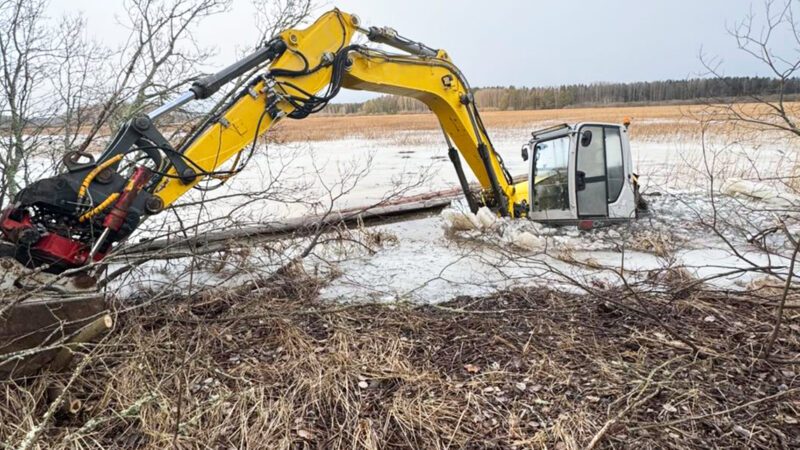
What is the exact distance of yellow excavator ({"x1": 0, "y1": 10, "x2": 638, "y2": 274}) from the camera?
11.5 ft

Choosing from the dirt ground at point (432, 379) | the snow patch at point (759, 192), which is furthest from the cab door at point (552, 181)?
the snow patch at point (759, 192)

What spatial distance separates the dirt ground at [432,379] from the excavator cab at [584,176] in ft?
10.7

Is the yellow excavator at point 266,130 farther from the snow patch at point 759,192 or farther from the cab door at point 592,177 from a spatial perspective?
the snow patch at point 759,192

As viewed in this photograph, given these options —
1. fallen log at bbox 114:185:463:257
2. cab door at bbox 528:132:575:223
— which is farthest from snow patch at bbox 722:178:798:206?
fallen log at bbox 114:185:463:257

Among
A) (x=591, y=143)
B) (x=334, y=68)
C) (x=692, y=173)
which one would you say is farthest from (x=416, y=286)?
(x=692, y=173)

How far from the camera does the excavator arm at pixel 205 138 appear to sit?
3465 millimetres

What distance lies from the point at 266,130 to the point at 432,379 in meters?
2.66

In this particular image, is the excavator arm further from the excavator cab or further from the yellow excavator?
the excavator cab

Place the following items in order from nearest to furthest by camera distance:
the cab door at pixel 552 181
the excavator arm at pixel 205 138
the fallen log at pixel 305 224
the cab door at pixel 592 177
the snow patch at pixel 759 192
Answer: the excavator arm at pixel 205 138
the fallen log at pixel 305 224
the cab door at pixel 592 177
the cab door at pixel 552 181
the snow patch at pixel 759 192

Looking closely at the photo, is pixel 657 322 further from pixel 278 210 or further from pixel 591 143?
pixel 278 210

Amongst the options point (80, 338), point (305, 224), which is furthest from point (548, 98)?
point (80, 338)

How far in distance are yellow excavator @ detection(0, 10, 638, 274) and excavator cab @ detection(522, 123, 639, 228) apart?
2cm

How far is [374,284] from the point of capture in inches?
216

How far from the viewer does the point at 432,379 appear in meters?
3.38
